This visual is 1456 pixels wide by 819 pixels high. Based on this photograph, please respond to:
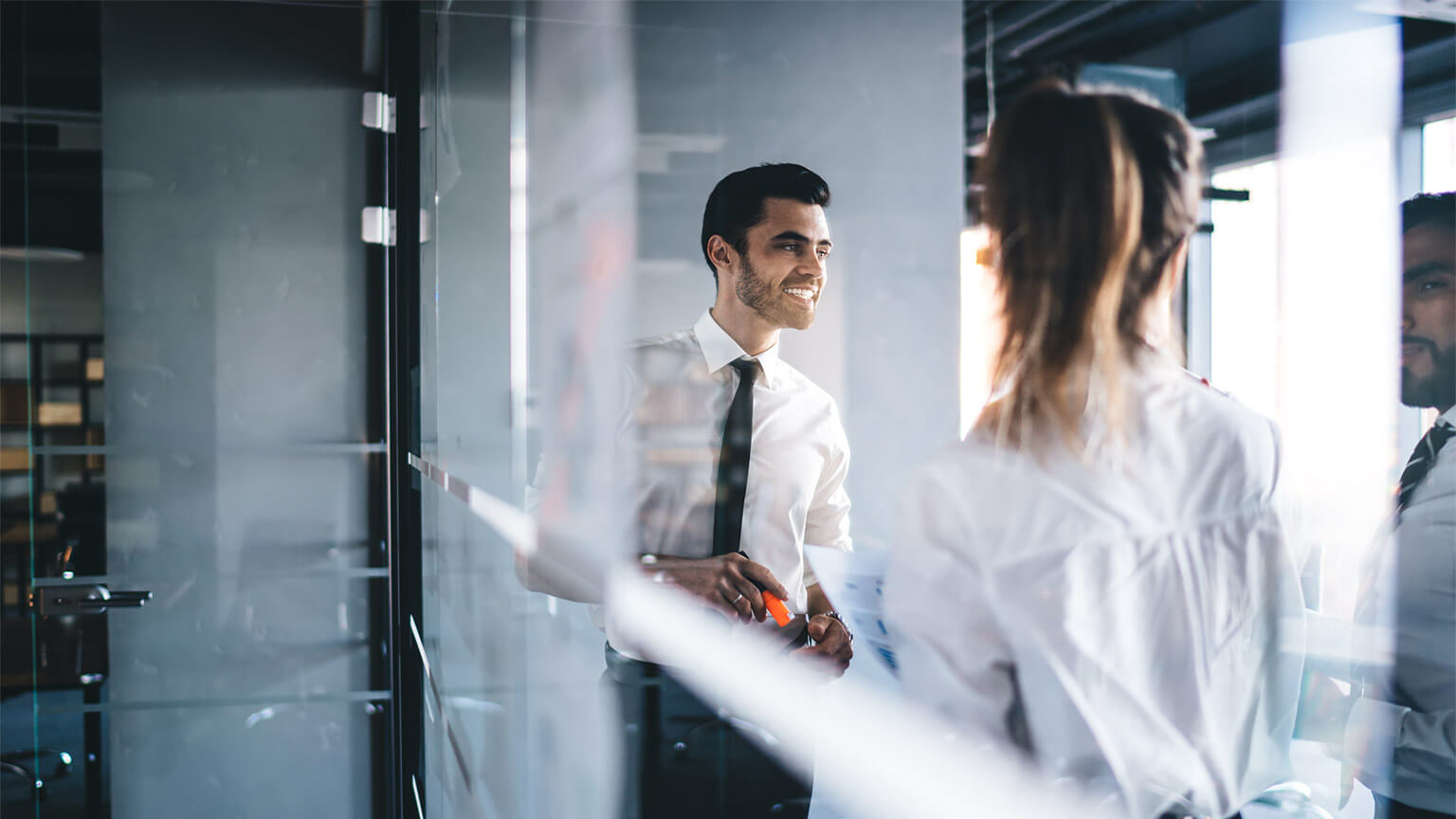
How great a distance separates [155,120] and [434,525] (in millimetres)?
1247

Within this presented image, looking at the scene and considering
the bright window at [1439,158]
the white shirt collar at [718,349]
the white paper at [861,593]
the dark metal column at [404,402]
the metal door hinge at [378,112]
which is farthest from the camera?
the metal door hinge at [378,112]

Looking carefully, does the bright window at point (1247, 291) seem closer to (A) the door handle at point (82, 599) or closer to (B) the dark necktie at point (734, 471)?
(B) the dark necktie at point (734, 471)

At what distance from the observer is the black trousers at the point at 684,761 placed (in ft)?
1.90

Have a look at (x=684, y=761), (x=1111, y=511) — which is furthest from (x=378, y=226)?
(x=1111, y=511)

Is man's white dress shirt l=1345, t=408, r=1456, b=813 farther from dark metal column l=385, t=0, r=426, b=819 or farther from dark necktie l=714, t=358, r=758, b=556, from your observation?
dark metal column l=385, t=0, r=426, b=819

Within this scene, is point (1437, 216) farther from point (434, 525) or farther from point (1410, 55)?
point (434, 525)

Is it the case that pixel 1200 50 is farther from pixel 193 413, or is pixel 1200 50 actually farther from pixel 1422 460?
pixel 193 413

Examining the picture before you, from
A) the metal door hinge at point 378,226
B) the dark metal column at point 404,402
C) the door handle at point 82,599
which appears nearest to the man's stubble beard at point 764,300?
the dark metal column at point 404,402

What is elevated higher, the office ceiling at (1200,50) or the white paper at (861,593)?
the office ceiling at (1200,50)

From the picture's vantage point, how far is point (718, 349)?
594 millimetres

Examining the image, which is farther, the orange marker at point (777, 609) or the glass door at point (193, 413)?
the glass door at point (193, 413)

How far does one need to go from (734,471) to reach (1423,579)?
38cm

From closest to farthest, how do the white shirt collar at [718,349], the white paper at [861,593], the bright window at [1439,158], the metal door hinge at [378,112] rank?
the bright window at [1439,158]
the white paper at [861,593]
the white shirt collar at [718,349]
the metal door hinge at [378,112]

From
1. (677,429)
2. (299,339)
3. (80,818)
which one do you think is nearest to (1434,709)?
(677,429)
